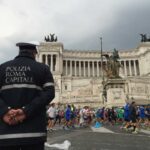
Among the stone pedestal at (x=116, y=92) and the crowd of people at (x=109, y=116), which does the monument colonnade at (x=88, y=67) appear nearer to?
the stone pedestal at (x=116, y=92)

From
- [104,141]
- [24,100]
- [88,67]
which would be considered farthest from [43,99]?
[88,67]

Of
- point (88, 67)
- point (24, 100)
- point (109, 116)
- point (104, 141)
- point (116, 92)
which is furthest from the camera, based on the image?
point (88, 67)

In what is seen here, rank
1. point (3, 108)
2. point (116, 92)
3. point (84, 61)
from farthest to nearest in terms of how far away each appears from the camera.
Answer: point (84, 61), point (116, 92), point (3, 108)

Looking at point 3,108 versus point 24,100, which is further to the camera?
point 24,100

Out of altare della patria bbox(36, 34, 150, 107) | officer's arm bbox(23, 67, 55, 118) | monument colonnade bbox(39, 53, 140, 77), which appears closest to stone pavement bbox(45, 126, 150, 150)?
officer's arm bbox(23, 67, 55, 118)

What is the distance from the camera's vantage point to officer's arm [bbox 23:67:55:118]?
3163 millimetres

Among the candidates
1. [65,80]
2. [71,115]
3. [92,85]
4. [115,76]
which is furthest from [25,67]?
[65,80]

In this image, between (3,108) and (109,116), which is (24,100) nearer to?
(3,108)

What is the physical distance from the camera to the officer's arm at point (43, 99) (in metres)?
3.16

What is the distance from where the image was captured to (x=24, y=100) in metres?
3.27

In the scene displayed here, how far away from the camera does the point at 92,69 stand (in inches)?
3797

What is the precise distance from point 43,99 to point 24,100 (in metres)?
0.22

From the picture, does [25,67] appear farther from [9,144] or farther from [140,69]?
[140,69]

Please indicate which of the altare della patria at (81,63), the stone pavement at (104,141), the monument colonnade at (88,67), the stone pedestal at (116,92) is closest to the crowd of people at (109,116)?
the stone pedestal at (116,92)
